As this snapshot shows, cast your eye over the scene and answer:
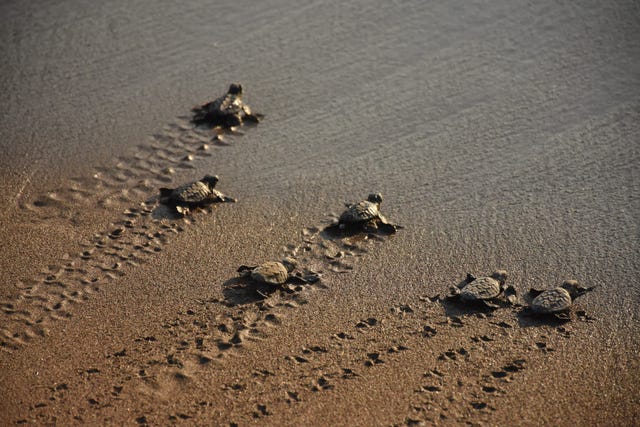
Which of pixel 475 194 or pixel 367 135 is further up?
pixel 367 135

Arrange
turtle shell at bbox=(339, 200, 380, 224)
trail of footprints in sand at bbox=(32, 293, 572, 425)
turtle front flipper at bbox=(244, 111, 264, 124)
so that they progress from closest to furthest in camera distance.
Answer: trail of footprints in sand at bbox=(32, 293, 572, 425), turtle shell at bbox=(339, 200, 380, 224), turtle front flipper at bbox=(244, 111, 264, 124)

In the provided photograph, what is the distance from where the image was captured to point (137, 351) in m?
3.40

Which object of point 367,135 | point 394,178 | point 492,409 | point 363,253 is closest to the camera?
point 492,409

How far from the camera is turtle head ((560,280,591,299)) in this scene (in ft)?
12.5

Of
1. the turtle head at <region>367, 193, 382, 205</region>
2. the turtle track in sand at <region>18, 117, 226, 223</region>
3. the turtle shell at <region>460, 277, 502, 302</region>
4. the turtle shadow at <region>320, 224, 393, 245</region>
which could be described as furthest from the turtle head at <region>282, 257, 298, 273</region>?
the turtle track in sand at <region>18, 117, 226, 223</region>

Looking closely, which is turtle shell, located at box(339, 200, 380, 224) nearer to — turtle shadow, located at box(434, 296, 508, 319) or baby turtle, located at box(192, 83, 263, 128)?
turtle shadow, located at box(434, 296, 508, 319)

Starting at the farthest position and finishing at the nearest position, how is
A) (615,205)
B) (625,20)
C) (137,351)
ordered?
(625,20)
(615,205)
(137,351)

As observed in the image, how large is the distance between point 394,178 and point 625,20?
334cm

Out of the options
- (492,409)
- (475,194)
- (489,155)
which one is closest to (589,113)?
(489,155)

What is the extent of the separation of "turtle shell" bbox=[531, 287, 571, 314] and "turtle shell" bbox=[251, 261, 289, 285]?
4.71ft

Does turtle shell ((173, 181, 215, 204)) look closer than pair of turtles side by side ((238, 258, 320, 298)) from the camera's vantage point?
No

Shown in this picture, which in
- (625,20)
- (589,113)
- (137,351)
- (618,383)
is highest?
(625,20)

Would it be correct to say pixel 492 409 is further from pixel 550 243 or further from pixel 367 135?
pixel 367 135

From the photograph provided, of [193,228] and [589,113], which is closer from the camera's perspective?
[193,228]
